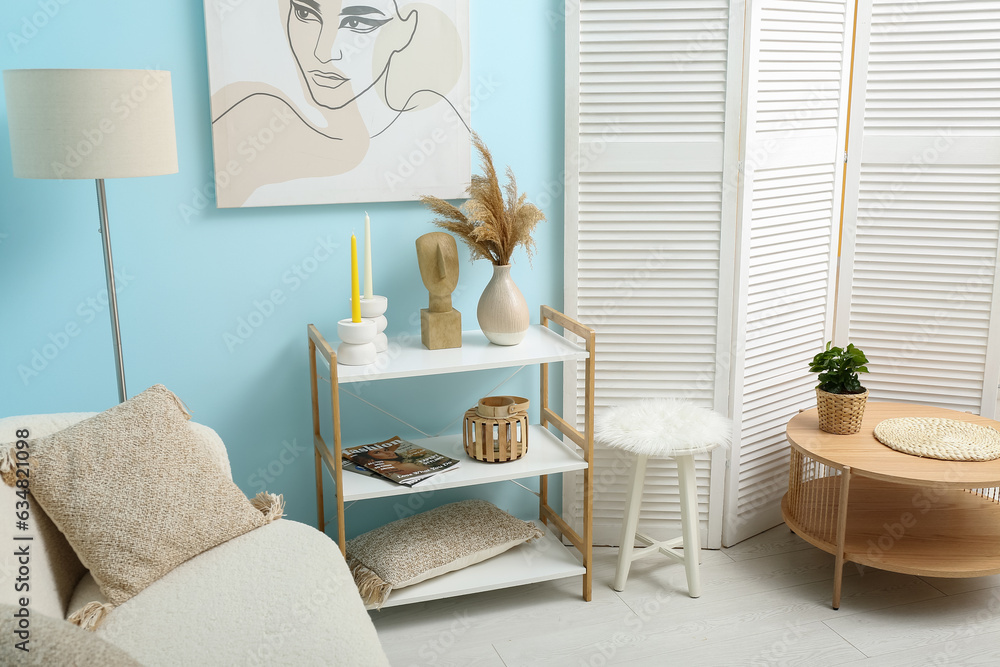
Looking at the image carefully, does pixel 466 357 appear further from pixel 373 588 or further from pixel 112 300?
pixel 112 300

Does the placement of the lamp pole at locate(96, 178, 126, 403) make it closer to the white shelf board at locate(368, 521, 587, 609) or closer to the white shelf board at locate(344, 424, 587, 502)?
the white shelf board at locate(344, 424, 587, 502)

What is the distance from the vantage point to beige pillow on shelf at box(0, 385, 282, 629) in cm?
154

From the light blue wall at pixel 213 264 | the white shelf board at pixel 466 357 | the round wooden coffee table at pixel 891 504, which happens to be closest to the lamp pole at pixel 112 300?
the light blue wall at pixel 213 264

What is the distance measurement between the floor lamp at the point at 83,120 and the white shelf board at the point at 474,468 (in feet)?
3.00

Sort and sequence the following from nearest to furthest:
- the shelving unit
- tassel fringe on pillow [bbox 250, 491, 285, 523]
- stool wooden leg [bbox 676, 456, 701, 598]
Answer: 1. tassel fringe on pillow [bbox 250, 491, 285, 523]
2. the shelving unit
3. stool wooden leg [bbox 676, 456, 701, 598]

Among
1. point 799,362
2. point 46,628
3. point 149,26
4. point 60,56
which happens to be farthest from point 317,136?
point 799,362

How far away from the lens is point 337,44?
6.97 ft

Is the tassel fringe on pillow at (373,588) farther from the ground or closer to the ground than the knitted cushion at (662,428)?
closer to the ground

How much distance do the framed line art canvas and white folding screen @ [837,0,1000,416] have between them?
1326mm

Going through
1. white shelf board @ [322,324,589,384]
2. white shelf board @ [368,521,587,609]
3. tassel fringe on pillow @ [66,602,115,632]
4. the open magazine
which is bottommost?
white shelf board @ [368,521,587,609]

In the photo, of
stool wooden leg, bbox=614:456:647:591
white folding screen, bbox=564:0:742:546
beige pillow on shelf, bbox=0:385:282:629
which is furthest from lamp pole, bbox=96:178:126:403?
stool wooden leg, bbox=614:456:647:591

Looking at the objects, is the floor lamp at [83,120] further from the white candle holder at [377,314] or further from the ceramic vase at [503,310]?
the ceramic vase at [503,310]

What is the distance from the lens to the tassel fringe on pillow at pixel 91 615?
146 cm

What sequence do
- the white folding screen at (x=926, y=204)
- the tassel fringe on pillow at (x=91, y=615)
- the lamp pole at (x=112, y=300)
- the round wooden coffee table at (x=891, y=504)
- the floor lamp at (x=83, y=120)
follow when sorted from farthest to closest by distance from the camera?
the white folding screen at (x=926, y=204)
the round wooden coffee table at (x=891, y=504)
the lamp pole at (x=112, y=300)
the floor lamp at (x=83, y=120)
the tassel fringe on pillow at (x=91, y=615)
